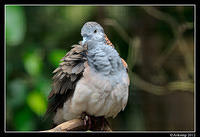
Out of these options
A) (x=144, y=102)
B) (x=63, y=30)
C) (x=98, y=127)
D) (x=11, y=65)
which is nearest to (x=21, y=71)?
(x=11, y=65)

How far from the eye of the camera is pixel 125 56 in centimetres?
248

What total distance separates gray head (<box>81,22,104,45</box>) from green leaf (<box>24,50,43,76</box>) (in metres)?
0.59

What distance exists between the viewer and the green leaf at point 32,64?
2055 mm

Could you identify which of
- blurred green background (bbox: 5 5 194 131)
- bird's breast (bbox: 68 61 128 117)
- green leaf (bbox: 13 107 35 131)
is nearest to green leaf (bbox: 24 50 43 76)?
blurred green background (bbox: 5 5 194 131)

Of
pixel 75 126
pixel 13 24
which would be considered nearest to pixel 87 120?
pixel 75 126

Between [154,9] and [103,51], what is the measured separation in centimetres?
140

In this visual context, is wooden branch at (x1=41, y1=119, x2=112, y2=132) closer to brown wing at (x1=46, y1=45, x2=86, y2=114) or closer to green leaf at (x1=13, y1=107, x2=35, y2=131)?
brown wing at (x1=46, y1=45, x2=86, y2=114)

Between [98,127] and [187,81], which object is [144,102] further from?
[98,127]

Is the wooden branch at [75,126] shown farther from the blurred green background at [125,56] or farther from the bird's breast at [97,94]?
the blurred green background at [125,56]

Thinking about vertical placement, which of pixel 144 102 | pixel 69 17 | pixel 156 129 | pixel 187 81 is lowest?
pixel 156 129

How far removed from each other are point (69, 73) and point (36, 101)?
0.53m

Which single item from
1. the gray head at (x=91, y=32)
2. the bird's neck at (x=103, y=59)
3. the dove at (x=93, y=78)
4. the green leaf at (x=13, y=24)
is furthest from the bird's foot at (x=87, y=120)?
the green leaf at (x=13, y=24)

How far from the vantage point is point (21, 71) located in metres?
2.25

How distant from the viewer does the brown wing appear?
1616 millimetres
